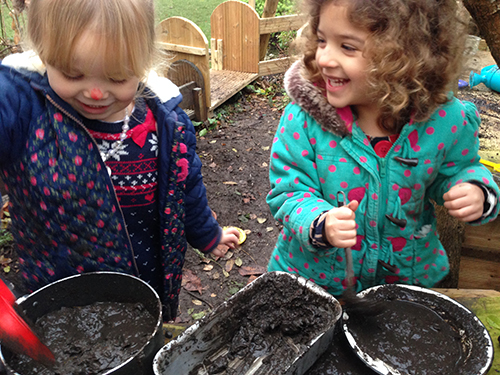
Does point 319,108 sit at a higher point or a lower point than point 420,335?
higher

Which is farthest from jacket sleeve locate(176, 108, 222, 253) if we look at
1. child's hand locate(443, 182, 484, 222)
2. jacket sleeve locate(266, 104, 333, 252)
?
child's hand locate(443, 182, 484, 222)

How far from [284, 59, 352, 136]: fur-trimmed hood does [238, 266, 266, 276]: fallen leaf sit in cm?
241

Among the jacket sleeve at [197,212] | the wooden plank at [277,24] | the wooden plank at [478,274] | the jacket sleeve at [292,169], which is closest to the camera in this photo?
the jacket sleeve at [292,169]

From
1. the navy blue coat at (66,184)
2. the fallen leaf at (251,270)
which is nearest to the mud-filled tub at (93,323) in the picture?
the navy blue coat at (66,184)

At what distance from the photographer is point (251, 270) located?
3.79m

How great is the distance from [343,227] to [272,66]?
6547 mm

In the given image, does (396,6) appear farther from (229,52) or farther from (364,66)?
(229,52)

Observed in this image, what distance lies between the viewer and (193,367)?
1.08m

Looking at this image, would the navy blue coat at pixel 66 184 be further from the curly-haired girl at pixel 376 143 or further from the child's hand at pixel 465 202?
the child's hand at pixel 465 202

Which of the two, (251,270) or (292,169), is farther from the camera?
(251,270)

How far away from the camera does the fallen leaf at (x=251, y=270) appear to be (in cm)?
376

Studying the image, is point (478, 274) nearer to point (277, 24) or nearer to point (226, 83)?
point (226, 83)

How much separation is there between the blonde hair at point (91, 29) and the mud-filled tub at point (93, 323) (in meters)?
0.65

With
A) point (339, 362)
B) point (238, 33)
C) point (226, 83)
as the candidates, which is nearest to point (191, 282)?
point (339, 362)
